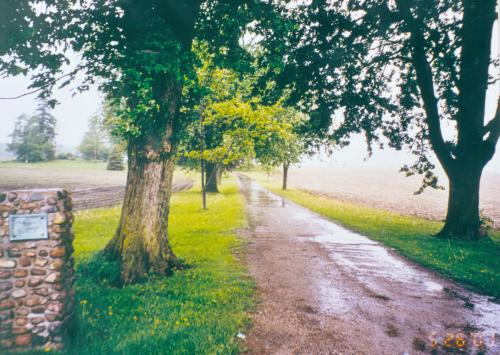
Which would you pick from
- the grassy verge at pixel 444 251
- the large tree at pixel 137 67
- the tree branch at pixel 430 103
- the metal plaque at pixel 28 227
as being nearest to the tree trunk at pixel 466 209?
the grassy verge at pixel 444 251

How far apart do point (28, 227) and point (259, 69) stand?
34.2 feet

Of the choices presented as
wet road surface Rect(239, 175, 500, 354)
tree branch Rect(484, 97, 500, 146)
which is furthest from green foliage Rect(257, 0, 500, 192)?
wet road surface Rect(239, 175, 500, 354)

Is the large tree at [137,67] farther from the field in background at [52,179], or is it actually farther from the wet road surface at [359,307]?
the field in background at [52,179]

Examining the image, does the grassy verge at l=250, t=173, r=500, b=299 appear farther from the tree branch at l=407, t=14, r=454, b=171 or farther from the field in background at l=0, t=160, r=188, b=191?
the field in background at l=0, t=160, r=188, b=191

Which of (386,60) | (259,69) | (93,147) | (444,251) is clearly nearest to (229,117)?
(259,69)

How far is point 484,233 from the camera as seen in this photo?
12.4 metres

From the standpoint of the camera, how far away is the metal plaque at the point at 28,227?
4094 millimetres

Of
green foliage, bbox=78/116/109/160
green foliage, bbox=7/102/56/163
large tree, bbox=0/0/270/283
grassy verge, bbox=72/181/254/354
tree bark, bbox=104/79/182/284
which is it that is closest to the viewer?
grassy verge, bbox=72/181/254/354

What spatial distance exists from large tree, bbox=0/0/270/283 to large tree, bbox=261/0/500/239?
391cm

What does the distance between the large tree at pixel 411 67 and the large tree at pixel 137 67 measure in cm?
391

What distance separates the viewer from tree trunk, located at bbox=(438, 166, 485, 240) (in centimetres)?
1228

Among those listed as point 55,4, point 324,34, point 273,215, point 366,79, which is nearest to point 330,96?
point 366,79

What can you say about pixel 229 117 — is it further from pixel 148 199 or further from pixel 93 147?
pixel 93 147
